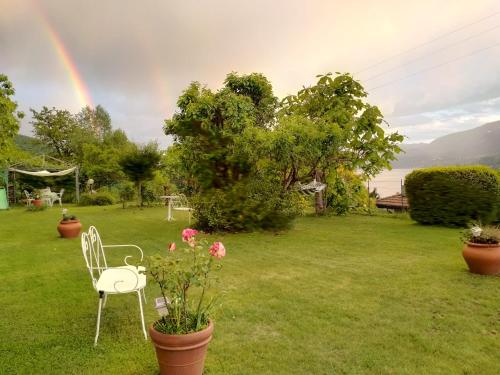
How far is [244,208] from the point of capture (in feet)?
29.3

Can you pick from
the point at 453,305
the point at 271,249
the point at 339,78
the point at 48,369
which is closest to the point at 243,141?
the point at 271,249

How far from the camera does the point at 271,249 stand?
711 centimetres

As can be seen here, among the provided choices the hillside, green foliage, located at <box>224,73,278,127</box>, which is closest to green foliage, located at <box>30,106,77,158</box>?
the hillside

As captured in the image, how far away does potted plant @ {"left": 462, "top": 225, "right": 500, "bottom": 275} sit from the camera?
4852 mm

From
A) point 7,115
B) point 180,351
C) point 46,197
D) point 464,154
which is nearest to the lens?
point 180,351

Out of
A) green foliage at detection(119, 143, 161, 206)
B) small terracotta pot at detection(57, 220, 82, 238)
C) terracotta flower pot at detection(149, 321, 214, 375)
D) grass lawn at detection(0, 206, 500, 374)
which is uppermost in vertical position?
green foliage at detection(119, 143, 161, 206)

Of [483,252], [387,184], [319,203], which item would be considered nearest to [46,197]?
[319,203]

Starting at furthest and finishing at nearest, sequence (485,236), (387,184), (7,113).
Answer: (387,184), (7,113), (485,236)

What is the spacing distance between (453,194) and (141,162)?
11.4m

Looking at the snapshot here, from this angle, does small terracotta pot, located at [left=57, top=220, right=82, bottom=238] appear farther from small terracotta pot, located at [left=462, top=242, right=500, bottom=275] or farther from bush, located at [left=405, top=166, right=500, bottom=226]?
bush, located at [left=405, top=166, right=500, bottom=226]

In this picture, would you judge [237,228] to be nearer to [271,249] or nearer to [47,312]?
[271,249]

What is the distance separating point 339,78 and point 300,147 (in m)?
4.26

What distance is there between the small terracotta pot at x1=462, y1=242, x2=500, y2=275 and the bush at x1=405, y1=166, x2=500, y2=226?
14.5ft

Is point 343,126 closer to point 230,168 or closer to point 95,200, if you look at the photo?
point 230,168
